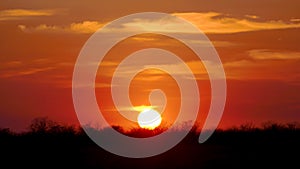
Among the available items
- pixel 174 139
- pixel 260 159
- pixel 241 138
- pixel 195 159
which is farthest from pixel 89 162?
pixel 241 138

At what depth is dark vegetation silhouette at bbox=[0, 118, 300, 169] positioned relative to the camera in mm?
33469

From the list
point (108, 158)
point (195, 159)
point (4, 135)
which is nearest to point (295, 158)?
point (195, 159)

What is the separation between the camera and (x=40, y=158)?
35.2m

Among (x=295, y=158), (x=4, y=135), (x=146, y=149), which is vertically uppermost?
(x=4, y=135)

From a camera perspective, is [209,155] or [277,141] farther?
[277,141]

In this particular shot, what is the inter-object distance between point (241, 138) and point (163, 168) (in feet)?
46.1

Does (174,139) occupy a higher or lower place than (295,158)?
higher

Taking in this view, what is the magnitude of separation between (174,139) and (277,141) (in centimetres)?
502

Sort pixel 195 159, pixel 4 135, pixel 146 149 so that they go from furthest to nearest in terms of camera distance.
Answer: pixel 4 135
pixel 146 149
pixel 195 159

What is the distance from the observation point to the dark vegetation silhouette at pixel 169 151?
33469 millimetres

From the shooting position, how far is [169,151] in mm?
37594

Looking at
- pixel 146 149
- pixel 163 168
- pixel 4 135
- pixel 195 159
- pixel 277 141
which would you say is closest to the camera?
pixel 163 168

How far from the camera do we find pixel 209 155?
3594 centimetres

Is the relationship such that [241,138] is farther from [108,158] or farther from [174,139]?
[108,158]
